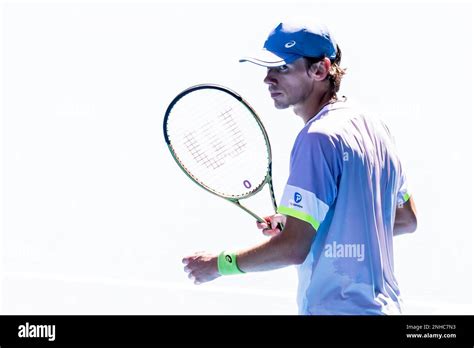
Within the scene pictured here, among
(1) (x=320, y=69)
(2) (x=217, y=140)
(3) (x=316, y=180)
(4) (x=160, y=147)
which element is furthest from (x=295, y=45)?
(4) (x=160, y=147)

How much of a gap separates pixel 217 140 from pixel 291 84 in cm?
43

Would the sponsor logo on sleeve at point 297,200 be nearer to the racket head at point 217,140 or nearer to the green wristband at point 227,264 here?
the green wristband at point 227,264

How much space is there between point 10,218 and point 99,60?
1295 mm

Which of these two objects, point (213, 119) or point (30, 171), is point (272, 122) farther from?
point (213, 119)

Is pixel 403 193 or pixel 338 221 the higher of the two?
pixel 403 193

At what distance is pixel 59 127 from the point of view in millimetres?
5828

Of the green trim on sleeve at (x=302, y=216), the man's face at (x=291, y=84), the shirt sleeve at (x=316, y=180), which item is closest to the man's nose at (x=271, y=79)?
the man's face at (x=291, y=84)

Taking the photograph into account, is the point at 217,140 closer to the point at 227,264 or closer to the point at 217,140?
the point at 217,140

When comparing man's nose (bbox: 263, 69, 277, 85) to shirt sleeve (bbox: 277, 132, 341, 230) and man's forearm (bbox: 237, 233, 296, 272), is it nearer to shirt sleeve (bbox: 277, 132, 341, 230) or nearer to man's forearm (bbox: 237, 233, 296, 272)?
shirt sleeve (bbox: 277, 132, 341, 230)

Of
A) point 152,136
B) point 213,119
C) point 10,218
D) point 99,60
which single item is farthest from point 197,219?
point 213,119

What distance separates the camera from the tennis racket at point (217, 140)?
2.54 m

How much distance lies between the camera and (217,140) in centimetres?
255

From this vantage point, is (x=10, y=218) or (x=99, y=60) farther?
(x=99, y=60)
